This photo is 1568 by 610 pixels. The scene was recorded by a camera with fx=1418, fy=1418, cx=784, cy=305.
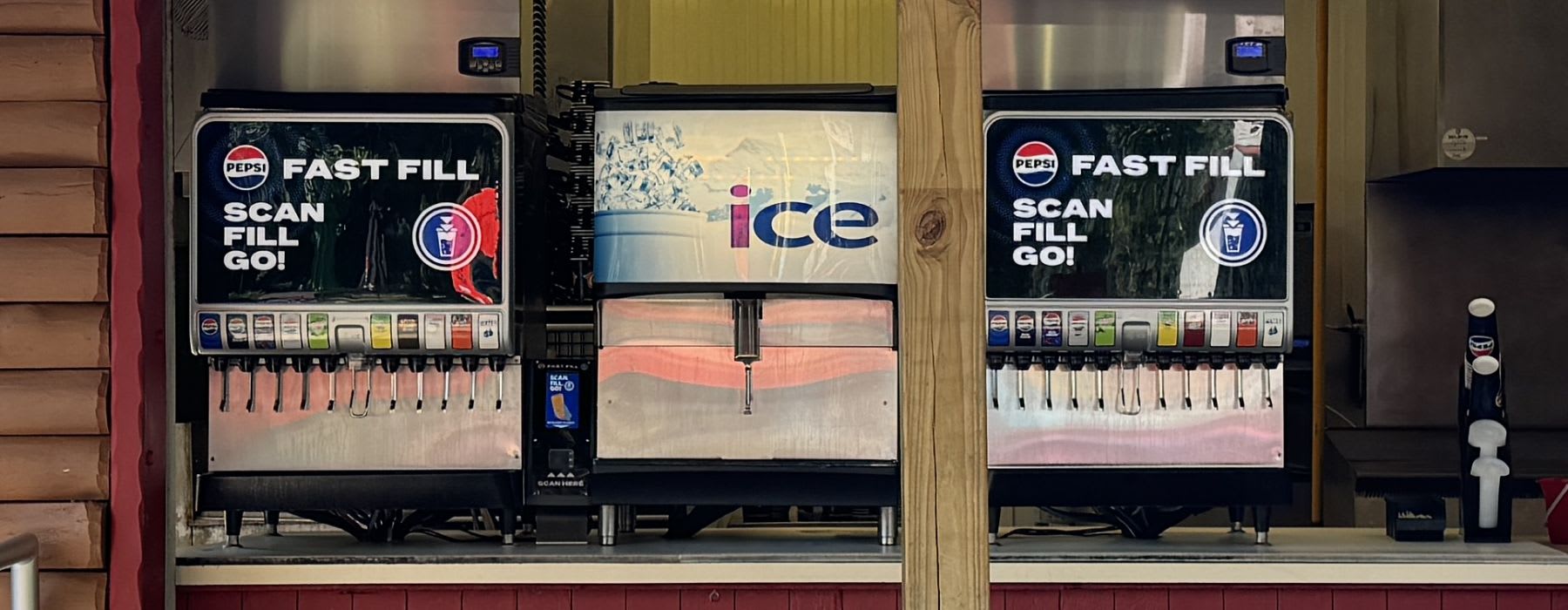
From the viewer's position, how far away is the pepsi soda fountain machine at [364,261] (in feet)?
9.86

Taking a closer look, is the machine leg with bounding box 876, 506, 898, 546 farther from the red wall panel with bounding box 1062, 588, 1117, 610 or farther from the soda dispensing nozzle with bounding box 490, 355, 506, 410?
the soda dispensing nozzle with bounding box 490, 355, 506, 410

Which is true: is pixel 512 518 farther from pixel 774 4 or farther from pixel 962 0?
pixel 774 4

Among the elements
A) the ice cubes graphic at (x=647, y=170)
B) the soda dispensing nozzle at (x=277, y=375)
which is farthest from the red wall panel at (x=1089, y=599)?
the soda dispensing nozzle at (x=277, y=375)

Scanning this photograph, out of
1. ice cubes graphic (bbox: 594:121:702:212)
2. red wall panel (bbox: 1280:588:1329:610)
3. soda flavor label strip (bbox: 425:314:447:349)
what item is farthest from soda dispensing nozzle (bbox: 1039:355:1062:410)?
soda flavor label strip (bbox: 425:314:447:349)

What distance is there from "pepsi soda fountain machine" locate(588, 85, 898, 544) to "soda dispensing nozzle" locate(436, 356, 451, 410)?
0.33m

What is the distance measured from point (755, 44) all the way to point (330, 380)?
2.49 m

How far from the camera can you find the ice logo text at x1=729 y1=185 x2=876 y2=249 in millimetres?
3061

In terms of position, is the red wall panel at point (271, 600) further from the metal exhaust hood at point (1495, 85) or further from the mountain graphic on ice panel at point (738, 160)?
the metal exhaust hood at point (1495, 85)

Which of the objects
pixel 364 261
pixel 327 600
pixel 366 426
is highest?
pixel 364 261

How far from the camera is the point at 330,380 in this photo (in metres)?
3.08

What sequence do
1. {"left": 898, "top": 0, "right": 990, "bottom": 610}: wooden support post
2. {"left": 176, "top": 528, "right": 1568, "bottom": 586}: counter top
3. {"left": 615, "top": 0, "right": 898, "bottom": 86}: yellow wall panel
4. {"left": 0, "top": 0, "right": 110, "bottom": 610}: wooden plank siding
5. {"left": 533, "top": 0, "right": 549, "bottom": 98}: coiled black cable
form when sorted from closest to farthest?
{"left": 898, "top": 0, "right": 990, "bottom": 610}: wooden support post
{"left": 0, "top": 0, "right": 110, "bottom": 610}: wooden plank siding
{"left": 176, "top": 528, "right": 1568, "bottom": 586}: counter top
{"left": 533, "top": 0, "right": 549, "bottom": 98}: coiled black cable
{"left": 615, "top": 0, "right": 898, "bottom": 86}: yellow wall panel

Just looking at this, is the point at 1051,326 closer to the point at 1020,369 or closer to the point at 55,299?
the point at 1020,369

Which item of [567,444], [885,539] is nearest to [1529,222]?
[885,539]

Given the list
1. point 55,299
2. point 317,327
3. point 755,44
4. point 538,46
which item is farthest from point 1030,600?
point 755,44
